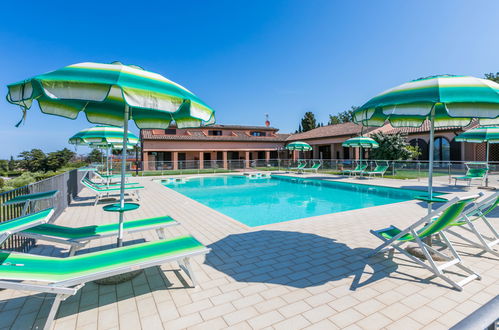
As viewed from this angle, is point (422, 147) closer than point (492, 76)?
Yes

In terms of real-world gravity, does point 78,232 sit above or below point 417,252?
above

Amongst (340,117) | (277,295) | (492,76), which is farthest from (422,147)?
(340,117)

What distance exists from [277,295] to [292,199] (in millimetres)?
9225

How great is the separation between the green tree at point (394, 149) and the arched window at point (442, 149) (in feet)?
11.1

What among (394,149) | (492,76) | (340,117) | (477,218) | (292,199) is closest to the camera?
(477,218)

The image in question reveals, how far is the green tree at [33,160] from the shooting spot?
3253 centimetres

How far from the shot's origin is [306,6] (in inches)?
457

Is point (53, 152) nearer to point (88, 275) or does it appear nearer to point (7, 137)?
point (7, 137)

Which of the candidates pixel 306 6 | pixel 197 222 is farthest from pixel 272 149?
pixel 197 222

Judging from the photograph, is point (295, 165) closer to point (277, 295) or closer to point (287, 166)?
point (287, 166)

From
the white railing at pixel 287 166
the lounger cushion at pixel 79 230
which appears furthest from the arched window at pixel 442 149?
the lounger cushion at pixel 79 230

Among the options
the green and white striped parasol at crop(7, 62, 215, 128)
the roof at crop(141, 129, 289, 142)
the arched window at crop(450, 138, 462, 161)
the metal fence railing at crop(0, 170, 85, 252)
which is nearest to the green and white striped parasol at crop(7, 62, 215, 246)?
the green and white striped parasol at crop(7, 62, 215, 128)

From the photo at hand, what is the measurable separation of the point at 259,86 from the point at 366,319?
25.2 meters

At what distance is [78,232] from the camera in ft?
12.5
